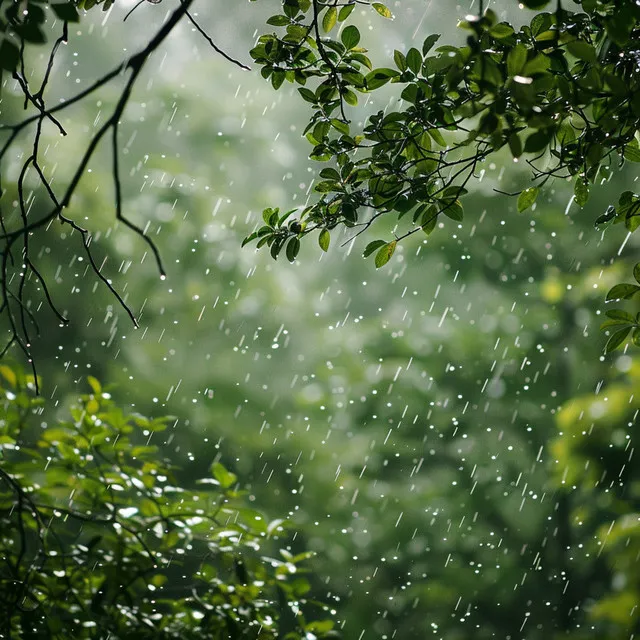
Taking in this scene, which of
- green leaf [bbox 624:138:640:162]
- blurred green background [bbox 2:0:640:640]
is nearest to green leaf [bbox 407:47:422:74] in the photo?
green leaf [bbox 624:138:640:162]

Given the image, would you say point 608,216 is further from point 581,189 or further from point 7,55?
point 7,55

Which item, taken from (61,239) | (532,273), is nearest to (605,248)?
(532,273)

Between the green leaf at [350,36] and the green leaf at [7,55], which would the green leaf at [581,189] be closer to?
the green leaf at [350,36]

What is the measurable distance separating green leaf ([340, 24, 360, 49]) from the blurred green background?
658 cm

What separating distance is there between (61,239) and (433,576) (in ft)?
22.0

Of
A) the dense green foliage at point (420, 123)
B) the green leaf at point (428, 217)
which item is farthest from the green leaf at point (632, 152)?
the green leaf at point (428, 217)

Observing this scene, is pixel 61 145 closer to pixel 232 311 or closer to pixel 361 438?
pixel 232 311

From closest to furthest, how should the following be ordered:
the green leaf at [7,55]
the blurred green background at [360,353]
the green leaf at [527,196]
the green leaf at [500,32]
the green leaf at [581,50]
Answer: the green leaf at [7,55] < the green leaf at [581,50] < the green leaf at [500,32] < the green leaf at [527,196] < the blurred green background at [360,353]

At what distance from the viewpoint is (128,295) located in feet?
30.2

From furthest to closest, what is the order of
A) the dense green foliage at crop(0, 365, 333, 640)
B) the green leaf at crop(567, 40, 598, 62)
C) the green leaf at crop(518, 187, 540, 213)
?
the dense green foliage at crop(0, 365, 333, 640), the green leaf at crop(518, 187, 540, 213), the green leaf at crop(567, 40, 598, 62)

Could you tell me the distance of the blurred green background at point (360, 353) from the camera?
846cm

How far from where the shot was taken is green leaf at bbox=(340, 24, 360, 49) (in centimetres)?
138

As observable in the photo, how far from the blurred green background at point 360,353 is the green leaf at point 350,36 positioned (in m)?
6.58

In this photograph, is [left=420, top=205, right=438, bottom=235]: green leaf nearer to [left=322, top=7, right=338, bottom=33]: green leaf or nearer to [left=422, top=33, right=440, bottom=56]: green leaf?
[left=422, top=33, right=440, bottom=56]: green leaf
